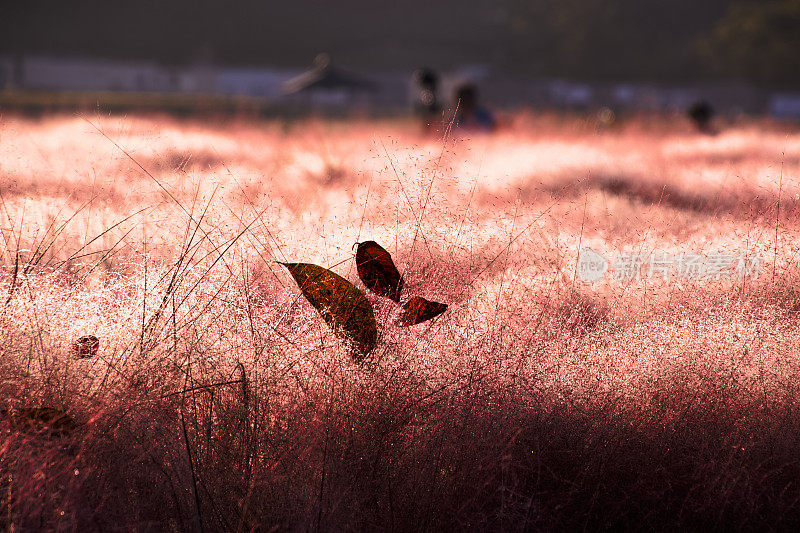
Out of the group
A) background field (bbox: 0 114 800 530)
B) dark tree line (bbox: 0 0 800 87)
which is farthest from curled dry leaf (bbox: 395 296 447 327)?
dark tree line (bbox: 0 0 800 87)

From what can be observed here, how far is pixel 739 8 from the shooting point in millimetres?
35500

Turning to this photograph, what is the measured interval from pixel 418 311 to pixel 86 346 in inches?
37.2

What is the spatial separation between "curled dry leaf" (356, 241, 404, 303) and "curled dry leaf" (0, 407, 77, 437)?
907 mm

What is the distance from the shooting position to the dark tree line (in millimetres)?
34625

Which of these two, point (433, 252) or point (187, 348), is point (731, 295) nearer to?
point (433, 252)

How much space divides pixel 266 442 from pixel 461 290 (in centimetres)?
81

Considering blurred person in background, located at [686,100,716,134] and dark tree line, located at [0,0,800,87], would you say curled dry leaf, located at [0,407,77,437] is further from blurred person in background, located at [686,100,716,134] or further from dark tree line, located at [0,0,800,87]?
dark tree line, located at [0,0,800,87]

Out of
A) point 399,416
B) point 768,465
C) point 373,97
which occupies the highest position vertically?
point 399,416

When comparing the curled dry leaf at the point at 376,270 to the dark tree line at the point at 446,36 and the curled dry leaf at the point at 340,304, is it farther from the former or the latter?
the dark tree line at the point at 446,36

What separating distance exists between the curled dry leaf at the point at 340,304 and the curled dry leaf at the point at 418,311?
0.35 ft

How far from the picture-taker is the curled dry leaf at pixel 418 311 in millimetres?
2350

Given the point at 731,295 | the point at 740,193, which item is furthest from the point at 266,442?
the point at 740,193

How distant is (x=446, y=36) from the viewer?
1625 inches

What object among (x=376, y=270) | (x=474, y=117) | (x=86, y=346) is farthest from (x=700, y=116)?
(x=86, y=346)
